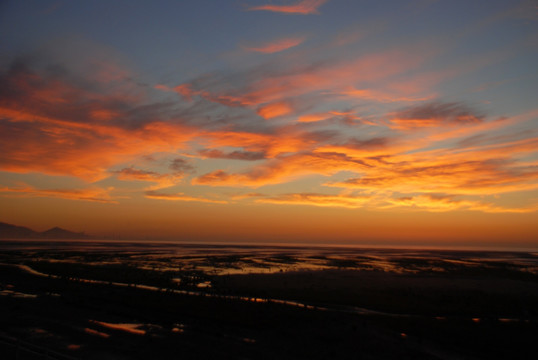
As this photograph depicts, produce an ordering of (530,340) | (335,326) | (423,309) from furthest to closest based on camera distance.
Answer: (423,309) < (335,326) < (530,340)

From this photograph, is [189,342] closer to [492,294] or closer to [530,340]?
[530,340]

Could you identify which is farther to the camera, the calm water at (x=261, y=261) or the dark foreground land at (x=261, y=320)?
the calm water at (x=261, y=261)

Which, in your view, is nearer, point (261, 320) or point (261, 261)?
point (261, 320)

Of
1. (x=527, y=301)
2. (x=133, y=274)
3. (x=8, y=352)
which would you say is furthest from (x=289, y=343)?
(x=133, y=274)

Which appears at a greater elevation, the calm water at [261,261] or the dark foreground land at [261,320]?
the dark foreground land at [261,320]

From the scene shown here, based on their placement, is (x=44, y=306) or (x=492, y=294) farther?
(x=492, y=294)

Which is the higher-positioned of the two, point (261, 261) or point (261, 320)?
point (261, 320)

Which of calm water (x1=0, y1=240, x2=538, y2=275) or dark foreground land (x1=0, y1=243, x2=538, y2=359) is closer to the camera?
dark foreground land (x1=0, y1=243, x2=538, y2=359)

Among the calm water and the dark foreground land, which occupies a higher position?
the dark foreground land
